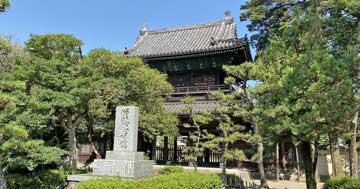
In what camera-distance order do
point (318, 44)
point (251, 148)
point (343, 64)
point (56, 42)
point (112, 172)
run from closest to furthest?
point (343, 64)
point (318, 44)
point (112, 172)
point (56, 42)
point (251, 148)

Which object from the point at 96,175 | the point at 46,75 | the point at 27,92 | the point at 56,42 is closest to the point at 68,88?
the point at 46,75

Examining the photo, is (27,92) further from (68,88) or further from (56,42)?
(56,42)

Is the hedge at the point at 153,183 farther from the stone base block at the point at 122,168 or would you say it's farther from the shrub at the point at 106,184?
the stone base block at the point at 122,168

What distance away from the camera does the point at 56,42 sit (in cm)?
1088

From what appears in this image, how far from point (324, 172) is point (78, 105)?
18.8 meters

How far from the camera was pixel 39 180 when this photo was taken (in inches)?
400

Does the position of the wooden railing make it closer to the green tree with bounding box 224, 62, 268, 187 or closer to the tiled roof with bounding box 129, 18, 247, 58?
the tiled roof with bounding box 129, 18, 247, 58

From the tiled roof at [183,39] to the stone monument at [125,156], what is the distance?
8.93m

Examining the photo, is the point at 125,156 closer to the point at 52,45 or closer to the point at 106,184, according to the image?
the point at 106,184

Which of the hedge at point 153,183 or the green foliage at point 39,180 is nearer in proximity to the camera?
the hedge at point 153,183

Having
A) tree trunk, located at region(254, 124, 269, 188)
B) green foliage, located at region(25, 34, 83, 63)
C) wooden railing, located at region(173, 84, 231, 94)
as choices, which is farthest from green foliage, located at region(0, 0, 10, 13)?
wooden railing, located at region(173, 84, 231, 94)

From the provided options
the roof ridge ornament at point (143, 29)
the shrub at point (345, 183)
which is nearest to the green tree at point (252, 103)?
the shrub at point (345, 183)

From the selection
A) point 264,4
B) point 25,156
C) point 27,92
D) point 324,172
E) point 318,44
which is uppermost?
point 264,4

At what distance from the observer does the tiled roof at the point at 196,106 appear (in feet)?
51.5
